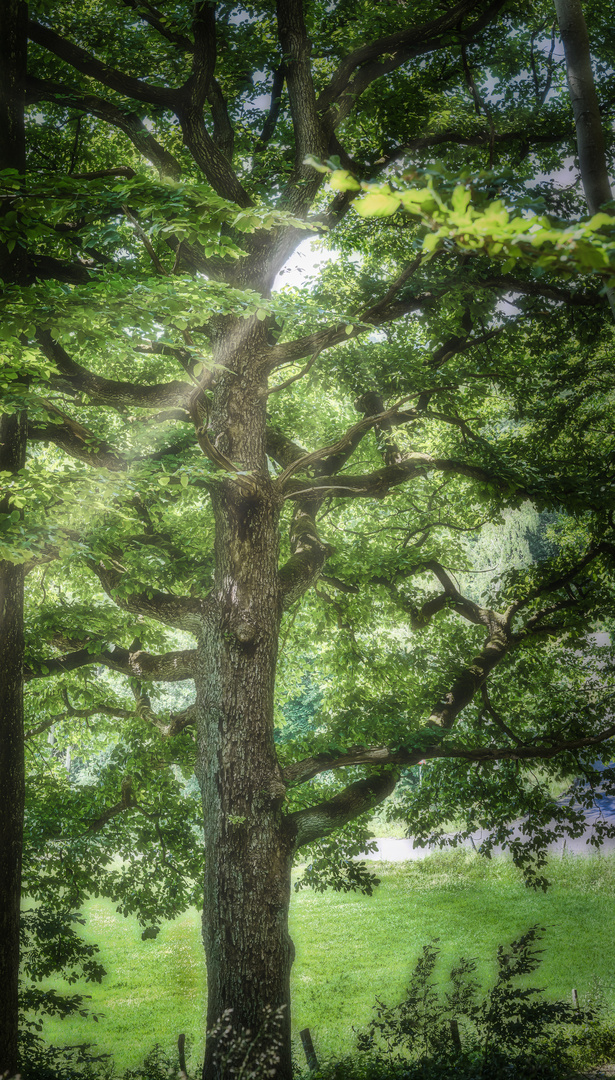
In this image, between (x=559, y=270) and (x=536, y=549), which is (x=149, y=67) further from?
(x=536, y=549)

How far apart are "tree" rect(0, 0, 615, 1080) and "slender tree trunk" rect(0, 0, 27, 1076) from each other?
15.0 inches

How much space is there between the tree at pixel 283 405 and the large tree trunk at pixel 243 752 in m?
0.03

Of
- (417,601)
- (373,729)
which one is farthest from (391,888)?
(373,729)

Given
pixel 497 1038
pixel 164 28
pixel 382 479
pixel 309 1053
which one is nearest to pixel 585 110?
pixel 382 479

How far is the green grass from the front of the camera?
1286 centimetres

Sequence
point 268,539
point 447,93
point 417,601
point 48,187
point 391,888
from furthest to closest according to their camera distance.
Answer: point 391,888, point 417,601, point 447,93, point 268,539, point 48,187

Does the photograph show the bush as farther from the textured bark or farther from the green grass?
the textured bark

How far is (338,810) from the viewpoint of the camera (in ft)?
22.7

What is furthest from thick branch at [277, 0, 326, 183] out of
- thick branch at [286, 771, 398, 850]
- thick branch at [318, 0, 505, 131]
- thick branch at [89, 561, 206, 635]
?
thick branch at [286, 771, 398, 850]

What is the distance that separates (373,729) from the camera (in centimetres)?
816

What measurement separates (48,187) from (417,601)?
8.02m

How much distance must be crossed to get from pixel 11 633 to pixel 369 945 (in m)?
14.8

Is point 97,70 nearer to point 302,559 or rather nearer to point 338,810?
point 302,559

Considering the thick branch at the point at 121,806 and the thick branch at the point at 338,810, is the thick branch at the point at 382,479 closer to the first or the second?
the thick branch at the point at 338,810
